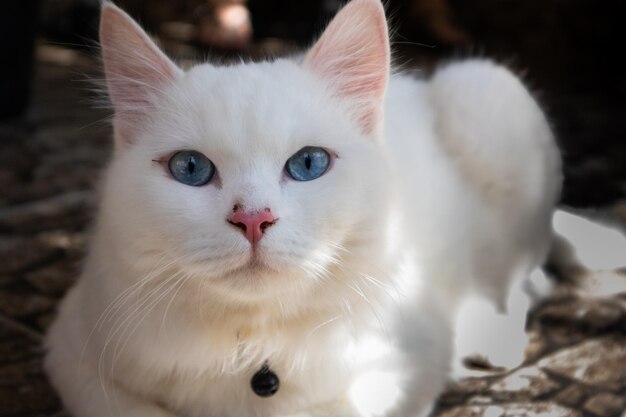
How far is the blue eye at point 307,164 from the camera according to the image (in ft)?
3.67

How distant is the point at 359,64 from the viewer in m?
1.26

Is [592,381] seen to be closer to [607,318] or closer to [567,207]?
[607,318]

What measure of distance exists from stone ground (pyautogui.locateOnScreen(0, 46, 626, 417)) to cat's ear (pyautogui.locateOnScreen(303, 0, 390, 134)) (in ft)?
1.31

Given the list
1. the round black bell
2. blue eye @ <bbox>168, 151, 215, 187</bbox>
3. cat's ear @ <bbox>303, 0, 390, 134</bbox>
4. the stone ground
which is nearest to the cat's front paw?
the stone ground

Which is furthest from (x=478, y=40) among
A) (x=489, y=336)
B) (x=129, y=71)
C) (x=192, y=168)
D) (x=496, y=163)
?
(x=192, y=168)

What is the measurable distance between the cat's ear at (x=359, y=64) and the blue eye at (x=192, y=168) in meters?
0.25

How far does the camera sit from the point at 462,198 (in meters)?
1.71

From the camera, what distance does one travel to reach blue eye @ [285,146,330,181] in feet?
3.67

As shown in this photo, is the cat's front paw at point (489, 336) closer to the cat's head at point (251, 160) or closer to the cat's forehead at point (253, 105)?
the cat's head at point (251, 160)

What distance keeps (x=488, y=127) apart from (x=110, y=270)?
97 cm

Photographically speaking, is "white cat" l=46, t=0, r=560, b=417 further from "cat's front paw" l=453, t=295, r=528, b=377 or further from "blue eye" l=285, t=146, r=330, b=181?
"cat's front paw" l=453, t=295, r=528, b=377

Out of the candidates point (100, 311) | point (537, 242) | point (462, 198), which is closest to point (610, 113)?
point (537, 242)

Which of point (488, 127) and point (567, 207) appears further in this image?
point (567, 207)

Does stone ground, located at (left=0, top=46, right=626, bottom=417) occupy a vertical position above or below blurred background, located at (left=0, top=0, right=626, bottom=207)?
below
